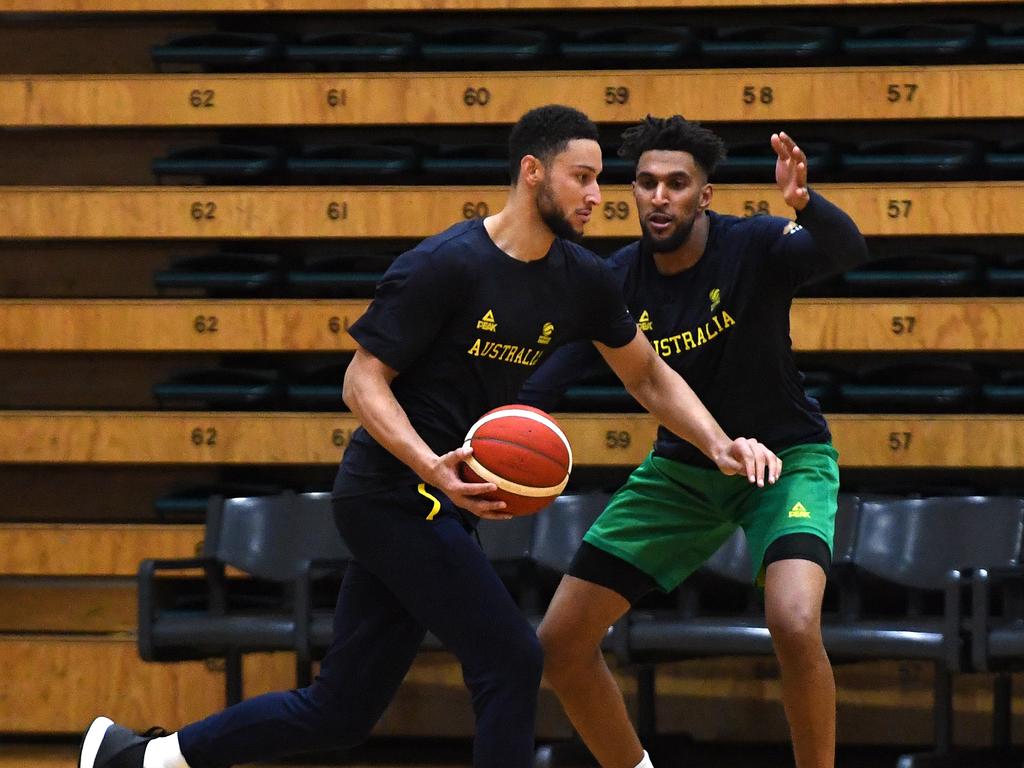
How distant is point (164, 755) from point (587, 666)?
3.26 feet

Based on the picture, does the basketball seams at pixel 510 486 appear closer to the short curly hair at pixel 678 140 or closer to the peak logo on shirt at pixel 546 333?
the peak logo on shirt at pixel 546 333

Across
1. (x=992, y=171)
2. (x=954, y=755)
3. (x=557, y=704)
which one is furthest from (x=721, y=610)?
(x=992, y=171)

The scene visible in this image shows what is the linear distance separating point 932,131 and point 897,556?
6.23 feet

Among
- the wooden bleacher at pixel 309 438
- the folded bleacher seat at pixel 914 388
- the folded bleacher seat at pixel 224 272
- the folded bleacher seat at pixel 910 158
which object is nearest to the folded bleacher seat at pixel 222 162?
the folded bleacher seat at pixel 224 272

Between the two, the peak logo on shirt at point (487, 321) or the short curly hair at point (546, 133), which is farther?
the short curly hair at point (546, 133)

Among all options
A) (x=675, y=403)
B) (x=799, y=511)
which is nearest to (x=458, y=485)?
(x=675, y=403)

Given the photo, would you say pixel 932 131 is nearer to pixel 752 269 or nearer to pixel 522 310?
pixel 752 269

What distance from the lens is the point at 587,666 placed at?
12.9ft

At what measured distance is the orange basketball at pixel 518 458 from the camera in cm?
324

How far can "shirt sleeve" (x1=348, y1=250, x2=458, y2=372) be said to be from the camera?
3.33 metres

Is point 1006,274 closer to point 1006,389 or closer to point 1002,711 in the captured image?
point 1006,389

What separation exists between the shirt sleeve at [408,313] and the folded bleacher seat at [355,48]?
10.2 feet

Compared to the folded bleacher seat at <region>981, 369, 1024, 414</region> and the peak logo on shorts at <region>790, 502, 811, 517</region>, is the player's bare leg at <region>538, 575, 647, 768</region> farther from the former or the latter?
the folded bleacher seat at <region>981, 369, 1024, 414</region>

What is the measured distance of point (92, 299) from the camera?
640 cm
